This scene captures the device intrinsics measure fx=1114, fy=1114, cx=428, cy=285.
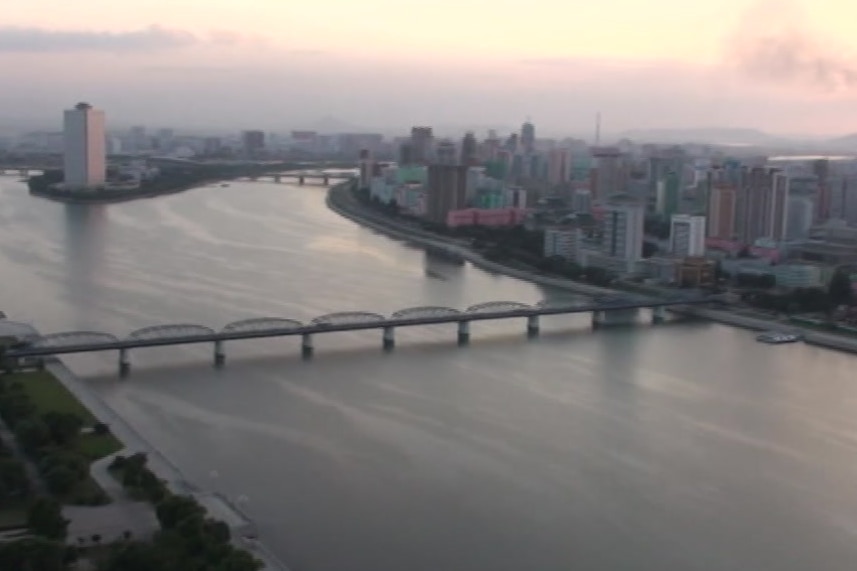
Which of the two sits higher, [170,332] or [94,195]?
[94,195]

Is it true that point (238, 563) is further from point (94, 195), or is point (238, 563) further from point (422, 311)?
point (94, 195)

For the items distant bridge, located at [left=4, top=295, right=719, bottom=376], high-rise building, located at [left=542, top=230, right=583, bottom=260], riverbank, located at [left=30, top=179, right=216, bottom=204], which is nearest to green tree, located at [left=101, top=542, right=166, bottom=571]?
distant bridge, located at [left=4, top=295, right=719, bottom=376]

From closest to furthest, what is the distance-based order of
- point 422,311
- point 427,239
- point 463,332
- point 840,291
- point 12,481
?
point 12,481 → point 463,332 → point 422,311 → point 840,291 → point 427,239

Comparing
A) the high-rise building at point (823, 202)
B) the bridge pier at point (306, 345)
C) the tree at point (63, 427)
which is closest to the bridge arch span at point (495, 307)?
the bridge pier at point (306, 345)

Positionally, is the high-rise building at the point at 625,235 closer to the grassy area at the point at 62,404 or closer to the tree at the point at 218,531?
the grassy area at the point at 62,404

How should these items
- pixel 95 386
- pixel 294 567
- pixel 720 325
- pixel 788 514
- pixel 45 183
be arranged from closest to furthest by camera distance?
pixel 294 567
pixel 788 514
pixel 95 386
pixel 720 325
pixel 45 183

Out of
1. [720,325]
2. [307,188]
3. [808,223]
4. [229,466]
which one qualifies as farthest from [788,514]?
[307,188]

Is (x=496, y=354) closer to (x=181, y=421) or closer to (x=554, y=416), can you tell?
(x=554, y=416)

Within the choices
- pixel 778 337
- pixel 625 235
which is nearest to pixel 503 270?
pixel 625 235
